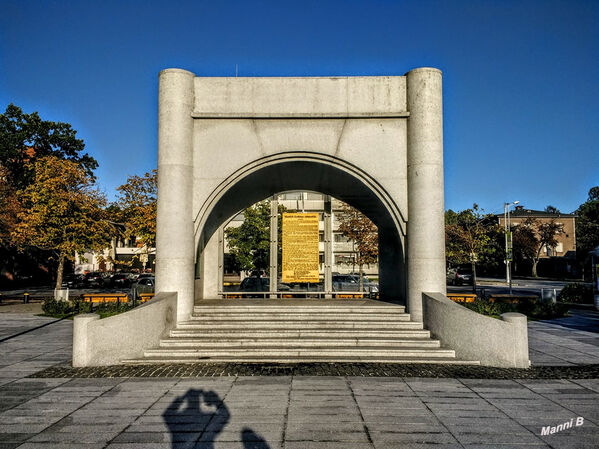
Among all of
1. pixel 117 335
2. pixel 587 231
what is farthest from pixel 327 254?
pixel 587 231

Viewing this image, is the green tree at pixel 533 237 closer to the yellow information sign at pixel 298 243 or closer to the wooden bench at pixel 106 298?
the yellow information sign at pixel 298 243

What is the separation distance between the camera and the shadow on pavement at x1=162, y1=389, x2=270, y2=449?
4.85 m

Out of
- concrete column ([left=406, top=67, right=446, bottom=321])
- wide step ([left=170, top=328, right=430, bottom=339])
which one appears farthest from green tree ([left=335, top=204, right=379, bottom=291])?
wide step ([left=170, top=328, right=430, bottom=339])

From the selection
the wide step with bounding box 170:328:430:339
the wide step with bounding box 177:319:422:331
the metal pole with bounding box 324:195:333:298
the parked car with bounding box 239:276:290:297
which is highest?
the metal pole with bounding box 324:195:333:298

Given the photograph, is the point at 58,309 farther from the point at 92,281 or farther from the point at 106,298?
the point at 92,281

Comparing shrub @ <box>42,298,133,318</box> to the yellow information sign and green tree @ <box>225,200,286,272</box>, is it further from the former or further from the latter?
green tree @ <box>225,200,286,272</box>

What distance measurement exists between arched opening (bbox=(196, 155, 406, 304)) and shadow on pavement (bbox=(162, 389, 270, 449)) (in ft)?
18.3

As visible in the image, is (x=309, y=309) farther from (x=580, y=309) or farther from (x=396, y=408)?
(x=580, y=309)

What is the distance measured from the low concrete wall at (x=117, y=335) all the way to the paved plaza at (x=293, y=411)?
55 cm

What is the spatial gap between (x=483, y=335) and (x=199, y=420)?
6.04m

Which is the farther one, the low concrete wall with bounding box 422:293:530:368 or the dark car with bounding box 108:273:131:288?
the dark car with bounding box 108:273:131:288

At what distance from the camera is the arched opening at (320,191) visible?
11234mm

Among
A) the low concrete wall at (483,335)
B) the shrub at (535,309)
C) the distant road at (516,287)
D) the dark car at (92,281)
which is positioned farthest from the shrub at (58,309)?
the distant road at (516,287)

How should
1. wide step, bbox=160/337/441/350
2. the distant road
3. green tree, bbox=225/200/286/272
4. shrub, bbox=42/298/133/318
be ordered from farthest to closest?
1. the distant road
2. green tree, bbox=225/200/286/272
3. shrub, bbox=42/298/133/318
4. wide step, bbox=160/337/441/350
